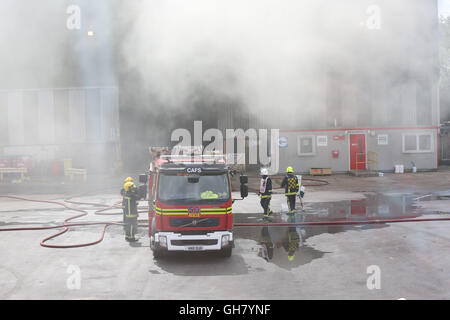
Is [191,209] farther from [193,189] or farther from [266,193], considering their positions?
[266,193]

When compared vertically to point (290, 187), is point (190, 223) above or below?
below

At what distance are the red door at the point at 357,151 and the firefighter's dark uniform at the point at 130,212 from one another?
49.0 feet

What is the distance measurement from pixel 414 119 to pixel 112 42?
1493 cm

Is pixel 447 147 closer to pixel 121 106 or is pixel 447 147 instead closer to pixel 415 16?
pixel 415 16

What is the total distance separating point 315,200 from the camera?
560 inches

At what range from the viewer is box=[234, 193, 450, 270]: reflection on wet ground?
7976 mm

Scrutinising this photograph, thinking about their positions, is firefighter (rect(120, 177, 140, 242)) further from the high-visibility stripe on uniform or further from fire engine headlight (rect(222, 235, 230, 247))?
fire engine headlight (rect(222, 235, 230, 247))

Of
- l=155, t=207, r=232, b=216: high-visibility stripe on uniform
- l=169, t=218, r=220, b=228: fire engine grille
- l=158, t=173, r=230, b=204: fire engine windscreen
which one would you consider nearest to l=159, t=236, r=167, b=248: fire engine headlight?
l=169, t=218, r=220, b=228: fire engine grille

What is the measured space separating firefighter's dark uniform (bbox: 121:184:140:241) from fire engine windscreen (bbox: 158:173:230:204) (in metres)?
1.61

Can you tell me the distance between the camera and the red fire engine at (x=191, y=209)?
755cm

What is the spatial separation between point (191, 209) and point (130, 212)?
205 cm

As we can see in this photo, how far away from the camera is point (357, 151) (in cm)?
2186

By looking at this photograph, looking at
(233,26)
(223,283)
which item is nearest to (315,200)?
(233,26)

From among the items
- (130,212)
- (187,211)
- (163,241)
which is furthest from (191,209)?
(130,212)
